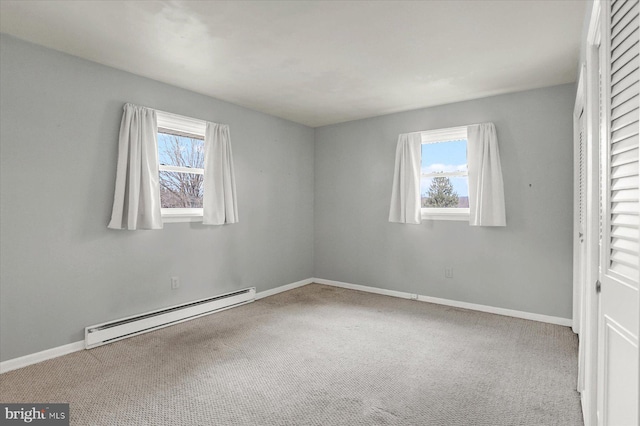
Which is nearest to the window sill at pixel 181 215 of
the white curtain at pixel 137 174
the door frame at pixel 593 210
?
the white curtain at pixel 137 174

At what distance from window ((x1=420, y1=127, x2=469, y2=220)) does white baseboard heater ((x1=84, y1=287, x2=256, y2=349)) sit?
8.56ft

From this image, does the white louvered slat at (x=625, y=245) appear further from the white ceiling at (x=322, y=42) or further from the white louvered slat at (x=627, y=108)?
the white ceiling at (x=322, y=42)

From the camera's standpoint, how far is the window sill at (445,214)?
4258 millimetres

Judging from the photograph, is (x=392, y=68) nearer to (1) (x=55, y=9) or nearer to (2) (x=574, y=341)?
(1) (x=55, y=9)

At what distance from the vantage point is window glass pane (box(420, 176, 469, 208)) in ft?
14.2

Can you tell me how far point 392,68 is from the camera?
3.26 meters

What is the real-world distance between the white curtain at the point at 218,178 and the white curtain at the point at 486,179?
9.34 ft

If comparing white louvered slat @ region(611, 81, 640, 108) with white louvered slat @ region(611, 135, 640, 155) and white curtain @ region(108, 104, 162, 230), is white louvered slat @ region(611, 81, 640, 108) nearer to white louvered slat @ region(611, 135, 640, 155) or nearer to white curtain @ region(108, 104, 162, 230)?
white louvered slat @ region(611, 135, 640, 155)

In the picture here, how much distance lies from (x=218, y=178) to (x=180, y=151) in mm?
502

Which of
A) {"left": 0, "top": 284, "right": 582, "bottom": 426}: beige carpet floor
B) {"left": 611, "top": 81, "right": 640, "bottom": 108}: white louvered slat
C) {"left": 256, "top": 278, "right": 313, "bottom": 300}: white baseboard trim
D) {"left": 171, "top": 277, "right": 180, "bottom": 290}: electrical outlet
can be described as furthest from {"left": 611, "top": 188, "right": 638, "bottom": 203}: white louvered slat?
{"left": 256, "top": 278, "right": 313, "bottom": 300}: white baseboard trim

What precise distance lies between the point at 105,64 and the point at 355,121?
319 centimetres

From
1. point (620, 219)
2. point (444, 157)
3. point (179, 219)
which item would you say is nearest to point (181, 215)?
point (179, 219)

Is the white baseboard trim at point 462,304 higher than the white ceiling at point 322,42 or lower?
lower

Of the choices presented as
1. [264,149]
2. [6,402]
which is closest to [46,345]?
[6,402]
